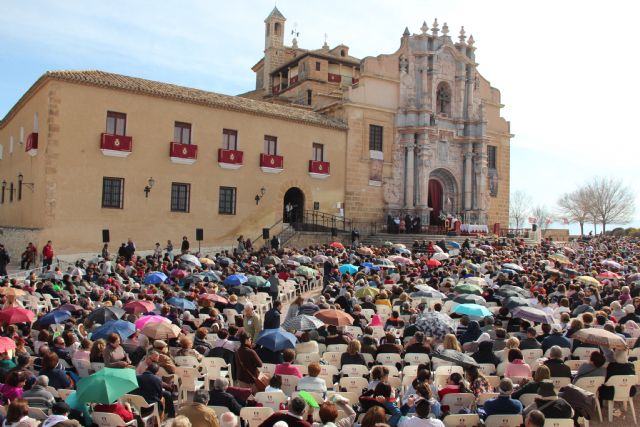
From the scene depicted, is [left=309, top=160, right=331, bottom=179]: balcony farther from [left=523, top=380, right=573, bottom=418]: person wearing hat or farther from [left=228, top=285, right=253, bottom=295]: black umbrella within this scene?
[left=523, top=380, right=573, bottom=418]: person wearing hat

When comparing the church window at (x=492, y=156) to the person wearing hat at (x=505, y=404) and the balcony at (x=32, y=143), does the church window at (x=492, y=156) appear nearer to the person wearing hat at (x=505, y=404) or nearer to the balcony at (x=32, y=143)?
the balcony at (x=32, y=143)

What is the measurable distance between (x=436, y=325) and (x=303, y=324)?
2.52 m

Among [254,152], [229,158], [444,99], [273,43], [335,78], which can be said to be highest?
[273,43]

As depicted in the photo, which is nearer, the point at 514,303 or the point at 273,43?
the point at 514,303

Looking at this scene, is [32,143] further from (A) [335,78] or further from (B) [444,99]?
(B) [444,99]

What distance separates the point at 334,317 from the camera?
11.7 metres

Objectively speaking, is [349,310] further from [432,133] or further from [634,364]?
[432,133]

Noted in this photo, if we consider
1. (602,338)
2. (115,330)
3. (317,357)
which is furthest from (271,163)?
(602,338)

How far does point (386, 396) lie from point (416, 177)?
32501mm

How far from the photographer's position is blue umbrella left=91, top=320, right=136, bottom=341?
33.6ft

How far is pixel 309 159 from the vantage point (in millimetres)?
35312

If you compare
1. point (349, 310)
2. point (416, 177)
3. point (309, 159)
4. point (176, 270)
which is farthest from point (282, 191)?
point (349, 310)

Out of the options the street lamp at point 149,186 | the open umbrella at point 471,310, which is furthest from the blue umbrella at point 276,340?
the street lamp at point 149,186

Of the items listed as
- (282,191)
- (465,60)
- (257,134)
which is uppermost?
(465,60)
